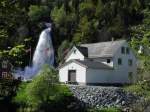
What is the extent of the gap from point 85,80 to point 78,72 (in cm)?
138

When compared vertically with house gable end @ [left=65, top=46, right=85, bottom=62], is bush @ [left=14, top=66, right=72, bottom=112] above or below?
below

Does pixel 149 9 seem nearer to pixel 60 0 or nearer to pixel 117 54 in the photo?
pixel 117 54

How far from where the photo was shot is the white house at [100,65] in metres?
46.6

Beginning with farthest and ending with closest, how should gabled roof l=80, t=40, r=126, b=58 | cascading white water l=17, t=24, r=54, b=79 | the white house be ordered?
cascading white water l=17, t=24, r=54, b=79 < gabled roof l=80, t=40, r=126, b=58 < the white house

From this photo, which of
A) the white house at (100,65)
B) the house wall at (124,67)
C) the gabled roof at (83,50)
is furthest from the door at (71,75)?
the gabled roof at (83,50)

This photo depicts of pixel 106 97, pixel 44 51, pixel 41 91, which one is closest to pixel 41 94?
pixel 41 91

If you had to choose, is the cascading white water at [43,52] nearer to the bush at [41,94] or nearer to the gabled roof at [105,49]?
the gabled roof at [105,49]

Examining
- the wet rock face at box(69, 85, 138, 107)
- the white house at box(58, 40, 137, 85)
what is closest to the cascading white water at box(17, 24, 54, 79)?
the white house at box(58, 40, 137, 85)

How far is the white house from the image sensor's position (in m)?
46.6

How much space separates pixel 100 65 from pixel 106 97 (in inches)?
508

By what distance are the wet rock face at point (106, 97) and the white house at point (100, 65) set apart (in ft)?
25.8

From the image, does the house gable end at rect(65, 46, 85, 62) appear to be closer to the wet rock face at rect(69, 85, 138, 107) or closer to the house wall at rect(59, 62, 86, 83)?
the house wall at rect(59, 62, 86, 83)

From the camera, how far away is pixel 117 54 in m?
52.8

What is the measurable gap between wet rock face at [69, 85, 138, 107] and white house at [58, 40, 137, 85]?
310 inches
